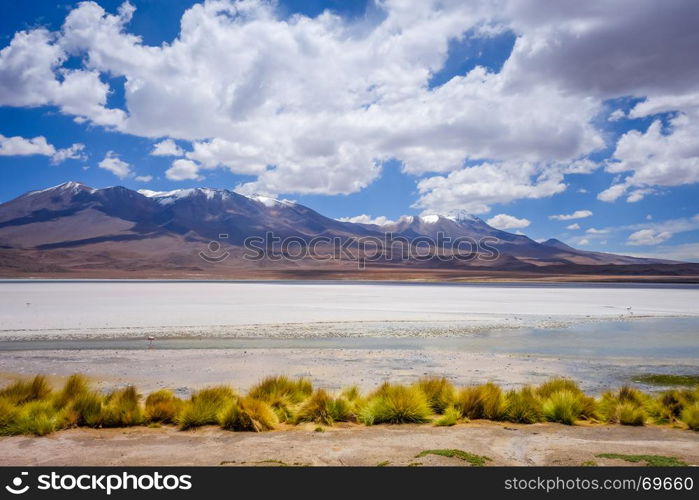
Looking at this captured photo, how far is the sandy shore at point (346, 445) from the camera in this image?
5.40 metres

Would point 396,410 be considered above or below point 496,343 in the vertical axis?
above

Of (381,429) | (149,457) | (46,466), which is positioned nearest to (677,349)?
(381,429)

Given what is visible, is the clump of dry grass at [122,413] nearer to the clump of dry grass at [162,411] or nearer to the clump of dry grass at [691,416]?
the clump of dry grass at [162,411]

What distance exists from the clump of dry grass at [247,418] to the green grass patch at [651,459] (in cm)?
423

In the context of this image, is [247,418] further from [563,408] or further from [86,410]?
[563,408]

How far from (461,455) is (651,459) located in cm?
208

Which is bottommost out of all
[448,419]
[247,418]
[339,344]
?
[339,344]

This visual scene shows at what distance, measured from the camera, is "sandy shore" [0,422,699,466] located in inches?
213

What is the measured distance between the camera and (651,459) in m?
5.36
